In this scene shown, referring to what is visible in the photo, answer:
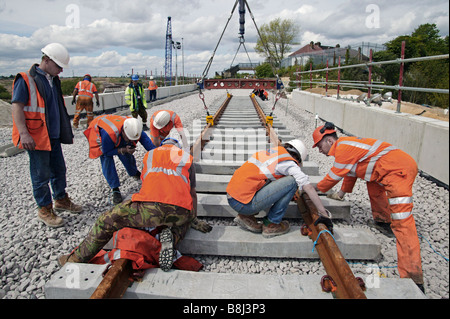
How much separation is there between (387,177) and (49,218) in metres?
3.56

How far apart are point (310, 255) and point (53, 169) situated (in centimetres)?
312

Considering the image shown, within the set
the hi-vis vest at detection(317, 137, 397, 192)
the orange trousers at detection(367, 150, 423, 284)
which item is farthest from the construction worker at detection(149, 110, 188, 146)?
the orange trousers at detection(367, 150, 423, 284)

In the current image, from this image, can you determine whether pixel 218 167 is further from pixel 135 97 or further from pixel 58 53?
pixel 135 97

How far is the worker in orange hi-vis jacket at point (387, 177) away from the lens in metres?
2.63

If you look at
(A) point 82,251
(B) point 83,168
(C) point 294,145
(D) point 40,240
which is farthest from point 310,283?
(B) point 83,168

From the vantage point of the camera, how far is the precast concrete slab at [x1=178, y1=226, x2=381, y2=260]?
113 inches

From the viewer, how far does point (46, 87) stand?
3469 mm

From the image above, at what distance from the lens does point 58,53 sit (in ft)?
11.1

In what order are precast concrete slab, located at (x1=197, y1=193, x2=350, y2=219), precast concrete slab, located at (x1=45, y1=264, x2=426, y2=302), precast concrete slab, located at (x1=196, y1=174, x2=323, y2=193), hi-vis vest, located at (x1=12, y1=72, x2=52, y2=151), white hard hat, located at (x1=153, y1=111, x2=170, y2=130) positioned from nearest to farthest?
→ precast concrete slab, located at (x1=45, y1=264, x2=426, y2=302) < hi-vis vest, located at (x1=12, y1=72, x2=52, y2=151) < precast concrete slab, located at (x1=197, y1=193, x2=350, y2=219) < precast concrete slab, located at (x1=196, y1=174, x2=323, y2=193) < white hard hat, located at (x1=153, y1=111, x2=170, y2=130)

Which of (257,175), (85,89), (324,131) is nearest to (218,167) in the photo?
(257,175)

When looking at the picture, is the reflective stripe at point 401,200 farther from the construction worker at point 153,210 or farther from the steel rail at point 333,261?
the construction worker at point 153,210

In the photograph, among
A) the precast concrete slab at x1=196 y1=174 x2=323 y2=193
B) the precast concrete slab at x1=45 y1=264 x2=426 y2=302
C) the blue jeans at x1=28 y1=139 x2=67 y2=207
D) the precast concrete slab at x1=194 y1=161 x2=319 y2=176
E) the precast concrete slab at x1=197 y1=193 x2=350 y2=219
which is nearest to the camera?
the precast concrete slab at x1=45 y1=264 x2=426 y2=302

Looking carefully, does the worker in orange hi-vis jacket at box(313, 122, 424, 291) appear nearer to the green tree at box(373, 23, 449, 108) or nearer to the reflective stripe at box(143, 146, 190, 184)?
the green tree at box(373, 23, 449, 108)

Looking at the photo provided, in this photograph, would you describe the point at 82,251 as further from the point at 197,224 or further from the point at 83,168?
the point at 83,168
